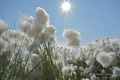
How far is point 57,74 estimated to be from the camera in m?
2.13

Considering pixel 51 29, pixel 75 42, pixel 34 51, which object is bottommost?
pixel 34 51

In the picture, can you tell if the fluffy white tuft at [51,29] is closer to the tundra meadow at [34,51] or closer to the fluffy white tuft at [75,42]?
the tundra meadow at [34,51]

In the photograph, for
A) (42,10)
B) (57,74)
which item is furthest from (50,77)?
(42,10)

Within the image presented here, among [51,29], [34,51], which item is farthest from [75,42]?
[34,51]

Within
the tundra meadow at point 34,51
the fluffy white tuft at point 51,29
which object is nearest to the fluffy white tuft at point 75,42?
the tundra meadow at point 34,51

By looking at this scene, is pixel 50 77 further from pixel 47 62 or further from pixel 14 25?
pixel 14 25

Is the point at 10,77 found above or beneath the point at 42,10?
beneath

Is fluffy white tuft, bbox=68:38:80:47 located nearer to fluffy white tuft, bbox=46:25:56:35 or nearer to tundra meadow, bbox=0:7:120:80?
tundra meadow, bbox=0:7:120:80

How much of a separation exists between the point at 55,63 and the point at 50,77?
258mm

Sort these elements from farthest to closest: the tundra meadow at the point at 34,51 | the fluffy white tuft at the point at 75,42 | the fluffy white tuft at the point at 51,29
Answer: the fluffy white tuft at the point at 51,29
the fluffy white tuft at the point at 75,42
the tundra meadow at the point at 34,51

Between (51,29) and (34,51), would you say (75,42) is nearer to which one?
(51,29)

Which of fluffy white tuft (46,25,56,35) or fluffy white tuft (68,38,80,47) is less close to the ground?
fluffy white tuft (46,25,56,35)

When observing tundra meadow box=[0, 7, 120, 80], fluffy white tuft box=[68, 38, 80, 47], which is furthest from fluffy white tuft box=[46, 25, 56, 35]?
fluffy white tuft box=[68, 38, 80, 47]

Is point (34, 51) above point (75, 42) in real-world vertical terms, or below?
below
